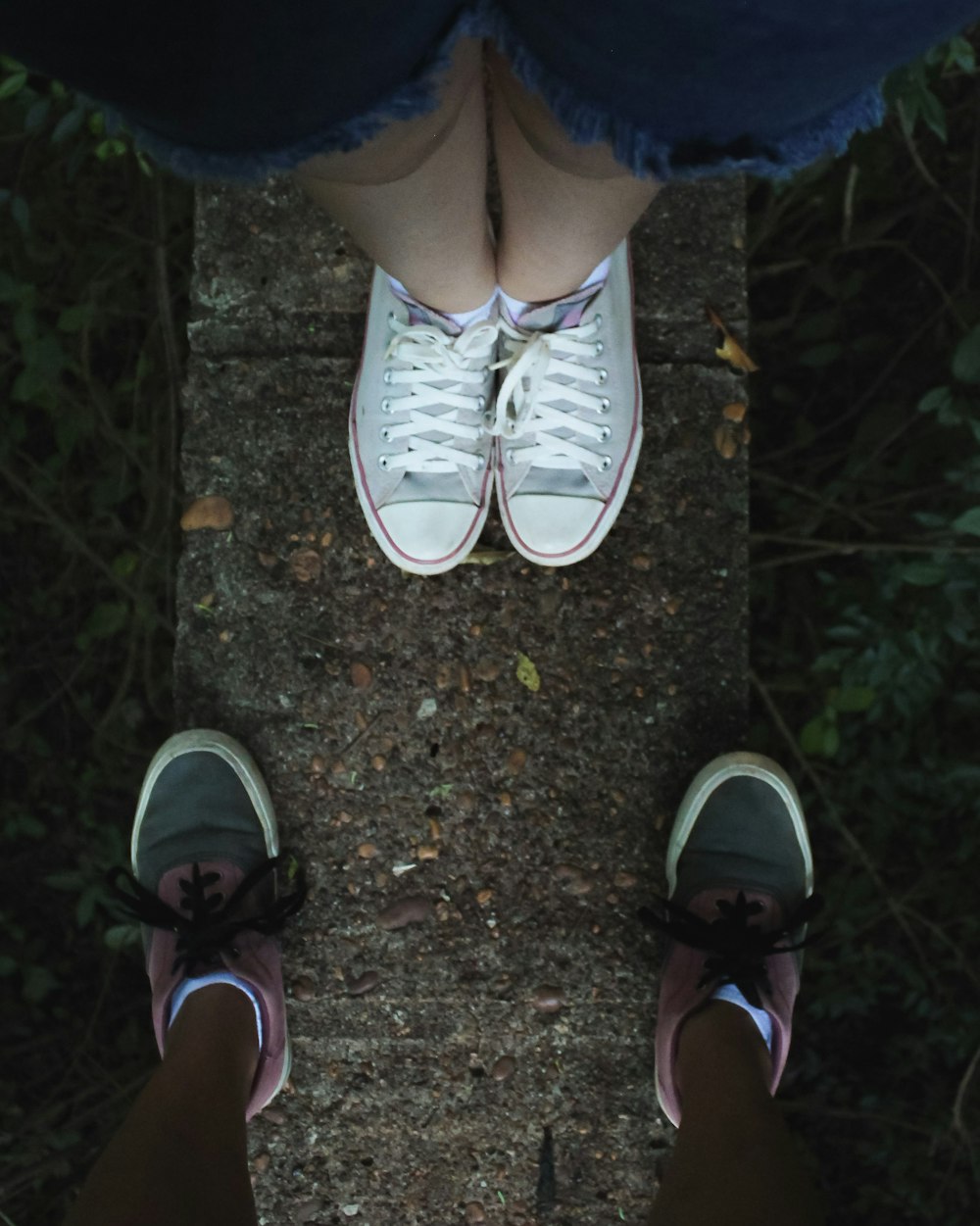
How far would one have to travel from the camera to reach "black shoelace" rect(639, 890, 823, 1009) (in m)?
1.38

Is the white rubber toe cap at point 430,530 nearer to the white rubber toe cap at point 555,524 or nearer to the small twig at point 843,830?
the white rubber toe cap at point 555,524

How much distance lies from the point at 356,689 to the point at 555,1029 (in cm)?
61

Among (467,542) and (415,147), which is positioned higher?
(415,147)

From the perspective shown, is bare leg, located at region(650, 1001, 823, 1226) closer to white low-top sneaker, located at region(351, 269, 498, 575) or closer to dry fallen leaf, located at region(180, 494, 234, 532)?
white low-top sneaker, located at region(351, 269, 498, 575)

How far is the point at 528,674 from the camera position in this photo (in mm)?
Result: 1507

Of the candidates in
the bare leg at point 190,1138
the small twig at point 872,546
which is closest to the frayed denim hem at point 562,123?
the small twig at point 872,546

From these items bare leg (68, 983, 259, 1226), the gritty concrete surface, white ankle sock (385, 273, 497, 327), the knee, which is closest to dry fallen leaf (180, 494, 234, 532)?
the gritty concrete surface

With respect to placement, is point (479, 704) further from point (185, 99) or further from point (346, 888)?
point (185, 99)

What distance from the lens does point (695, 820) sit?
1468 millimetres

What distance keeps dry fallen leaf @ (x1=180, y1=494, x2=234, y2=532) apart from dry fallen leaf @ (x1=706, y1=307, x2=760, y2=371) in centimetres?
85

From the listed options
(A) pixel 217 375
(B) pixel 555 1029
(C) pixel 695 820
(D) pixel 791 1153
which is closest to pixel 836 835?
(C) pixel 695 820

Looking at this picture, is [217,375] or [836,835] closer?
[217,375]

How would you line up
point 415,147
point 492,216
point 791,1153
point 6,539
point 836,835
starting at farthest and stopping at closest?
point 6,539
point 836,835
point 492,216
point 791,1153
point 415,147

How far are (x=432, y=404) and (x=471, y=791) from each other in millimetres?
604
